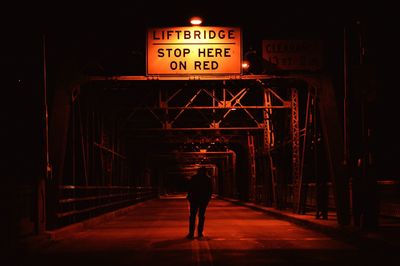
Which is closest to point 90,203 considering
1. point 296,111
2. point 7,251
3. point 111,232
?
point 111,232

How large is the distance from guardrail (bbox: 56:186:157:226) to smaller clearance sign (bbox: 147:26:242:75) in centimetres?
421

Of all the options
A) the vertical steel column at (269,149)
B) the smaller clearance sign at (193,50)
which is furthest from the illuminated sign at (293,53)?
the vertical steel column at (269,149)

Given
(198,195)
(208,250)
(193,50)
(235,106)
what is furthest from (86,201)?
(208,250)

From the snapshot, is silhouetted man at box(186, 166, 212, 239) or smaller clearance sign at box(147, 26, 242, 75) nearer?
silhouetted man at box(186, 166, 212, 239)

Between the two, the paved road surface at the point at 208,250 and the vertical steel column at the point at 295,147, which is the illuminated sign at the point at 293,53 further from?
the vertical steel column at the point at 295,147

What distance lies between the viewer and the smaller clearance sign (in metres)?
19.0

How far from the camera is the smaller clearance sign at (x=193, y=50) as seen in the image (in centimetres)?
1897

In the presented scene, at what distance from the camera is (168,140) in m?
51.4

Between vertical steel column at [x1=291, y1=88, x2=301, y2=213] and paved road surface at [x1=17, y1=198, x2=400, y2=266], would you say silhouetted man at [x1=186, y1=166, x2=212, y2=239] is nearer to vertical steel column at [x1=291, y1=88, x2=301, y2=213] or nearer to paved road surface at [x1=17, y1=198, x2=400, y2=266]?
paved road surface at [x1=17, y1=198, x2=400, y2=266]

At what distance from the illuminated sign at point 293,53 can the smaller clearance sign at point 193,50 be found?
3.27 feet

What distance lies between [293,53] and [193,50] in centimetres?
276

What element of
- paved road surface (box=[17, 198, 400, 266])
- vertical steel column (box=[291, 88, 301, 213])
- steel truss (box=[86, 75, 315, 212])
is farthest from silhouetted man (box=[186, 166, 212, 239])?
vertical steel column (box=[291, 88, 301, 213])

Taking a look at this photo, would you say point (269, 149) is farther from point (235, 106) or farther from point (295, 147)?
point (295, 147)

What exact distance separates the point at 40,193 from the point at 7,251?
3.23 m
